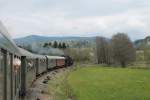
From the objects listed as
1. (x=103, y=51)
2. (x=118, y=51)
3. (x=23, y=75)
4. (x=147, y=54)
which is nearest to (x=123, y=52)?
(x=118, y=51)

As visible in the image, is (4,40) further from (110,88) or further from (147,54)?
(147,54)

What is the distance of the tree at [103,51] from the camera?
14538cm

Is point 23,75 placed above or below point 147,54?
below

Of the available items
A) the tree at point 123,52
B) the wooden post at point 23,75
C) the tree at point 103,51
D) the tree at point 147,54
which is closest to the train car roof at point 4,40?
the wooden post at point 23,75

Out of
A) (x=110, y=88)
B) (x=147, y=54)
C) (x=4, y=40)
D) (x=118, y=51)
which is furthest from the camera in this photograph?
(x=147, y=54)

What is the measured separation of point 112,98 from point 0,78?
24547 millimetres

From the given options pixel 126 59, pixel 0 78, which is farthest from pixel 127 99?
pixel 126 59

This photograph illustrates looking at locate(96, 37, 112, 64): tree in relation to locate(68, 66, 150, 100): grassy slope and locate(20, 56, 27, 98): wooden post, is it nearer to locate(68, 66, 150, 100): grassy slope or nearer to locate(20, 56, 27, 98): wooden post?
locate(68, 66, 150, 100): grassy slope

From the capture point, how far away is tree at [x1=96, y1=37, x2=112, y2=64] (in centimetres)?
14538

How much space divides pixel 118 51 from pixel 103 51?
20.6m

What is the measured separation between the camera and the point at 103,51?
152 metres

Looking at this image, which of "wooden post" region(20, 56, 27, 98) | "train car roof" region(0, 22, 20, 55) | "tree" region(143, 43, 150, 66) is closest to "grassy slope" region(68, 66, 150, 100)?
"wooden post" region(20, 56, 27, 98)

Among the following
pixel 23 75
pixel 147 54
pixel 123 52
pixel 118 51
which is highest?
pixel 118 51

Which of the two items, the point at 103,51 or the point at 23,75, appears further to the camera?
the point at 103,51
